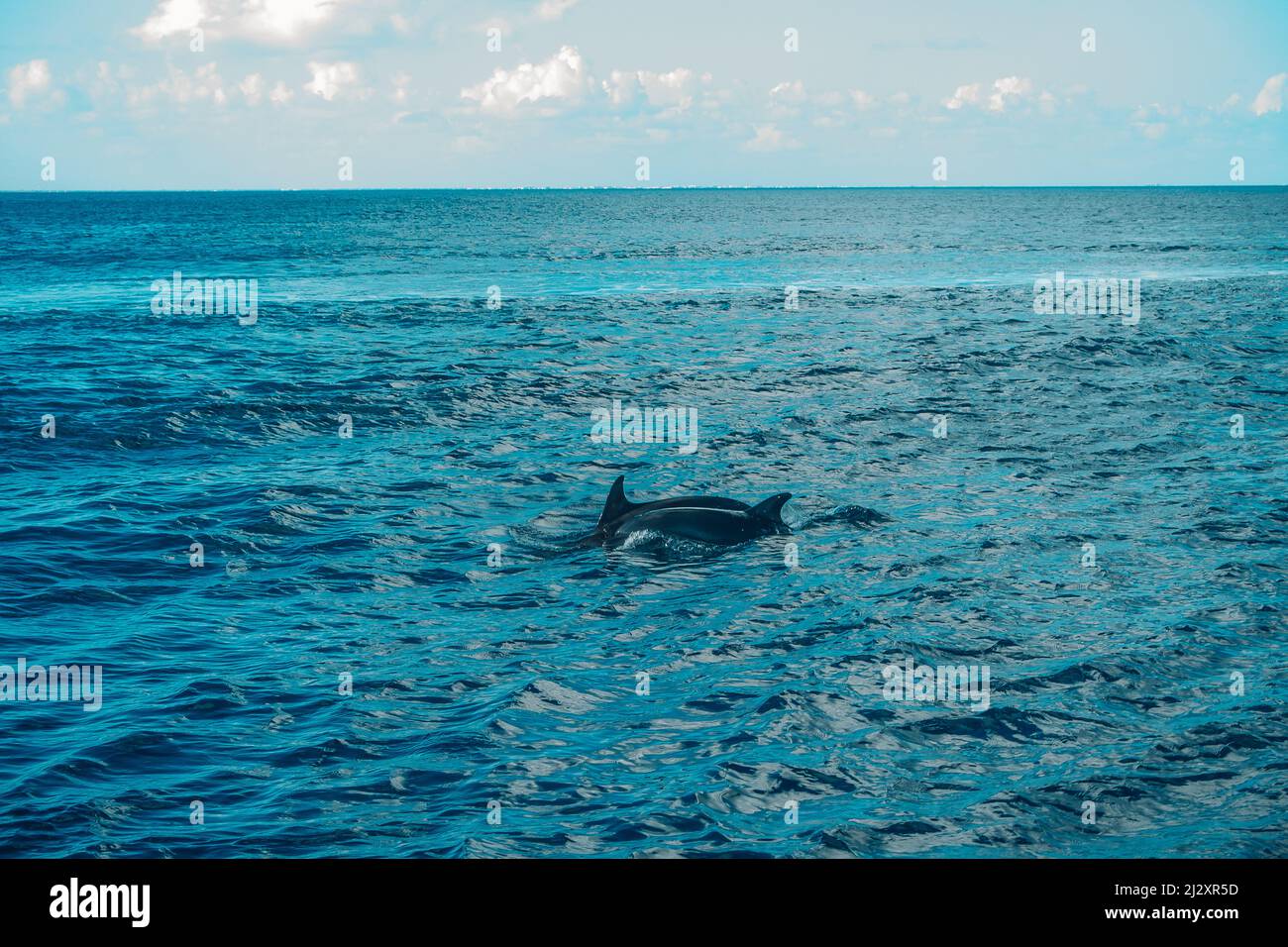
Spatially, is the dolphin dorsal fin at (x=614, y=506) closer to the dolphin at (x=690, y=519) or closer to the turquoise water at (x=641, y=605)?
the dolphin at (x=690, y=519)

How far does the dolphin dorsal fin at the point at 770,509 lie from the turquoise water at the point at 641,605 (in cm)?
41

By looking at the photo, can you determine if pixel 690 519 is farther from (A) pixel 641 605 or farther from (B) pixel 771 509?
(A) pixel 641 605

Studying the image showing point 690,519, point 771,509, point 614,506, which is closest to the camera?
point 690,519

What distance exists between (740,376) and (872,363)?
483cm

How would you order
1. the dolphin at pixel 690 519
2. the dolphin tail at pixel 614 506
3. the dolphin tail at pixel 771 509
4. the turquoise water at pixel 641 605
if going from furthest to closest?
the dolphin tail at pixel 771 509 → the dolphin tail at pixel 614 506 → the dolphin at pixel 690 519 → the turquoise water at pixel 641 605

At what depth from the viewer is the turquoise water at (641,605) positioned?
9695mm

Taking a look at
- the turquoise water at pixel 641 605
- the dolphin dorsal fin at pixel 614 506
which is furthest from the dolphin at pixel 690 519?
the turquoise water at pixel 641 605

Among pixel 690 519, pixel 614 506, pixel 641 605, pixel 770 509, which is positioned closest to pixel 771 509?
pixel 770 509

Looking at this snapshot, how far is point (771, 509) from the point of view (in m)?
17.9

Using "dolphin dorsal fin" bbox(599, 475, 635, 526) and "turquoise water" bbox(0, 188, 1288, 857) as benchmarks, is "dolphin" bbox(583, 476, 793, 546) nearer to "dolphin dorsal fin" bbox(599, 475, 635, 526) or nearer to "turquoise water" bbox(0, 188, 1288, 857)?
"dolphin dorsal fin" bbox(599, 475, 635, 526)

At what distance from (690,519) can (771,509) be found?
4.84 feet
